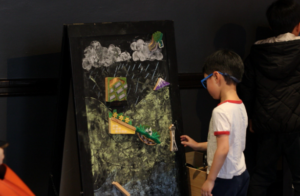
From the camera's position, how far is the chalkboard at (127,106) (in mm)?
1550

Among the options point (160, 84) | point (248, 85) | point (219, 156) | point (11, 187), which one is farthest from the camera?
point (248, 85)

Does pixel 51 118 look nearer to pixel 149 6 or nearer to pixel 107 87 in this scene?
pixel 107 87

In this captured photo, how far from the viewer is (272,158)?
7.21 feet

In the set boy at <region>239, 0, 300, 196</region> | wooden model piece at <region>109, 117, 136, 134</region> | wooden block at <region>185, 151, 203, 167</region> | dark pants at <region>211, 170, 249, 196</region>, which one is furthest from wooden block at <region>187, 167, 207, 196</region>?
boy at <region>239, 0, 300, 196</region>

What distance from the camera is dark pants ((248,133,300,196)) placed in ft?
7.01

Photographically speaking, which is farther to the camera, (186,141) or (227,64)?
(186,141)

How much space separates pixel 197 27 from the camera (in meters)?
2.37

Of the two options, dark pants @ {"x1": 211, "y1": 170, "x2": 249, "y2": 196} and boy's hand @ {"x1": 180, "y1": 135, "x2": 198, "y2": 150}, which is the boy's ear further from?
dark pants @ {"x1": 211, "y1": 170, "x2": 249, "y2": 196}

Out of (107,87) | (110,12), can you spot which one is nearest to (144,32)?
(107,87)

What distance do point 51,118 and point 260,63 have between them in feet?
→ 4.71

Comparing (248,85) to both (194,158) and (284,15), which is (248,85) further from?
(194,158)

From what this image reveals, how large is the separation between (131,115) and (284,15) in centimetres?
127

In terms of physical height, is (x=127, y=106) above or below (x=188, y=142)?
above

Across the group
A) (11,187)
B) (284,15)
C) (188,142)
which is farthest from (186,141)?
(284,15)
